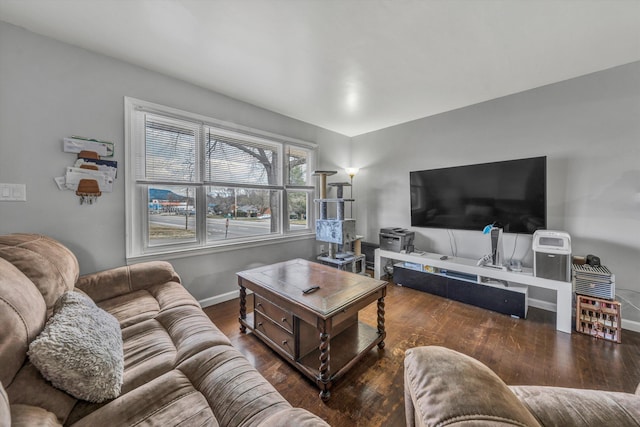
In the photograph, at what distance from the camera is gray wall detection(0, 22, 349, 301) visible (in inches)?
64.7

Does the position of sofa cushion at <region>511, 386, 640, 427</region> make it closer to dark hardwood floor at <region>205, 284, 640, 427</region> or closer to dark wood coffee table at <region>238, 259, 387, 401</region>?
dark hardwood floor at <region>205, 284, 640, 427</region>

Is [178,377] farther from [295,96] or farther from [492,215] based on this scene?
[492,215]

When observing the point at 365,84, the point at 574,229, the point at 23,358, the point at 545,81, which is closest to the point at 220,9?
the point at 365,84

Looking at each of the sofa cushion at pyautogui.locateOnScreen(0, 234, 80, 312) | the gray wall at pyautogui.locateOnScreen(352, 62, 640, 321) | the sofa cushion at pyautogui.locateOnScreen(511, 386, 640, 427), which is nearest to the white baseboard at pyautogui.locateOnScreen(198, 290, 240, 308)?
the sofa cushion at pyautogui.locateOnScreen(0, 234, 80, 312)

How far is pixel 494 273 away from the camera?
2438 mm

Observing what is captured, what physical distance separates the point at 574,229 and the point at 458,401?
2.90m

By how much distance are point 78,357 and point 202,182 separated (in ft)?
6.41

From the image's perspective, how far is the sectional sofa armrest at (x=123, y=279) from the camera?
1.70m

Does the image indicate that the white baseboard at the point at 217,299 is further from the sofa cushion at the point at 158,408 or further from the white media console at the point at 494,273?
the white media console at the point at 494,273

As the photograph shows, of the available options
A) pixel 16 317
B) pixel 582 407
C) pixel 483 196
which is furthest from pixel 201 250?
pixel 483 196

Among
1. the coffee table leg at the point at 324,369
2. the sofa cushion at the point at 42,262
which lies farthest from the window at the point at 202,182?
the coffee table leg at the point at 324,369

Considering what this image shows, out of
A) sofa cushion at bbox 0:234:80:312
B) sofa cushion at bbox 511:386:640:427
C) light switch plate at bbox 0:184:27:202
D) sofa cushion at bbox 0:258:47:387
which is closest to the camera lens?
sofa cushion at bbox 511:386:640:427

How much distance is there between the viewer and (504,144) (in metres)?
2.72

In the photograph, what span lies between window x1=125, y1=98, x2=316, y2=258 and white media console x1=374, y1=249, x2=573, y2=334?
1.57 metres
